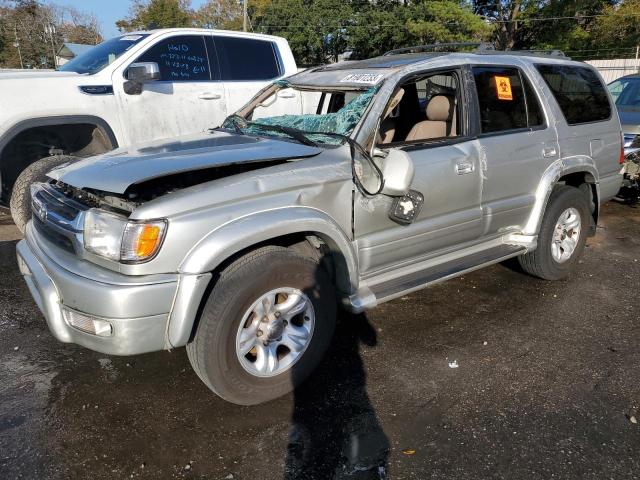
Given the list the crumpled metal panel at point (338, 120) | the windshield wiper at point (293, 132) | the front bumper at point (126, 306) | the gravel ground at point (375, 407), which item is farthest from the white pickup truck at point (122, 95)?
the front bumper at point (126, 306)

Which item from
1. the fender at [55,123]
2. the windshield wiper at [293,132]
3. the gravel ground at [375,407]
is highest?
the windshield wiper at [293,132]

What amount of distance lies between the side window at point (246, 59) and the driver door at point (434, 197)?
3.15 m


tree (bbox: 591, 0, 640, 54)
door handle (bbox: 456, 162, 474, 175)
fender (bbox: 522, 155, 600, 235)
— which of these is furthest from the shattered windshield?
tree (bbox: 591, 0, 640, 54)

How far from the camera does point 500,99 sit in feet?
12.9

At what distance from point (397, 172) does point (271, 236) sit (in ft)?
2.76

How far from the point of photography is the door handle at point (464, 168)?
353 cm

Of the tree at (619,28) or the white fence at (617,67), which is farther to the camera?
the tree at (619,28)

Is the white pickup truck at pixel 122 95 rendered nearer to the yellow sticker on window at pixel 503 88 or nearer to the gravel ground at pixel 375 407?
the gravel ground at pixel 375 407

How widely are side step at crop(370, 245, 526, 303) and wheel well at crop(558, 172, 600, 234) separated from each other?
95 centimetres

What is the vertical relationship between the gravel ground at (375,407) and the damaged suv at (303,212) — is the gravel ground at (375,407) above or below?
below

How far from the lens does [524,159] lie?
13.0 ft

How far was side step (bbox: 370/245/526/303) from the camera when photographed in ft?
10.7

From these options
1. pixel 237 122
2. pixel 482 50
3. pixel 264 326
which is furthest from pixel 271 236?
pixel 482 50

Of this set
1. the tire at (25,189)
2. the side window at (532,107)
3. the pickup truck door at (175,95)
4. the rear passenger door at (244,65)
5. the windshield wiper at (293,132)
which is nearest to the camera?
the windshield wiper at (293,132)
